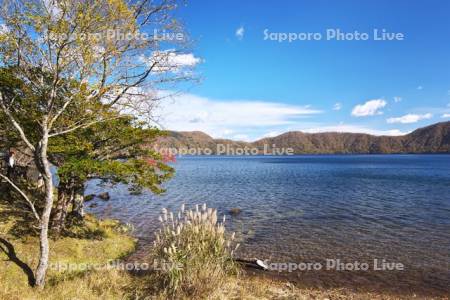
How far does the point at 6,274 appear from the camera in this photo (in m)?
11.4

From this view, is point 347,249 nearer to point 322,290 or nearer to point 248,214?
point 322,290

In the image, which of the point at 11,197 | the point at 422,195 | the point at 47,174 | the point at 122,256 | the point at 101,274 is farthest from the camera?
the point at 422,195

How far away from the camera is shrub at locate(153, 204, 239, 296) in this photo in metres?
10.5

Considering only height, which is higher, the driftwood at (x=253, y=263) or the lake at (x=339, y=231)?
the driftwood at (x=253, y=263)

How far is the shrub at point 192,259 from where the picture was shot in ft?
34.4

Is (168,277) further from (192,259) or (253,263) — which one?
(253,263)

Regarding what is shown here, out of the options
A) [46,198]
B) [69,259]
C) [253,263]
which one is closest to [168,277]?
[46,198]

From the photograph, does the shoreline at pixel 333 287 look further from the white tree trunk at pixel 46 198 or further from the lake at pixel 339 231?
the white tree trunk at pixel 46 198

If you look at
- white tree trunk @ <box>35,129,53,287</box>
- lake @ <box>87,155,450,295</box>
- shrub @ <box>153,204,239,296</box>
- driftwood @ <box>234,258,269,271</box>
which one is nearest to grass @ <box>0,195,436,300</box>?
shrub @ <box>153,204,239,296</box>

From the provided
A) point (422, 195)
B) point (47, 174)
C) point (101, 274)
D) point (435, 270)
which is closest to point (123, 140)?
point (101, 274)

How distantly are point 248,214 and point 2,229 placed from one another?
22040mm

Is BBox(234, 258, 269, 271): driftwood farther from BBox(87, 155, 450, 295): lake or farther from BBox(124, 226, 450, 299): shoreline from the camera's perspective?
BBox(87, 155, 450, 295): lake

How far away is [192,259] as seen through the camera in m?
10.9

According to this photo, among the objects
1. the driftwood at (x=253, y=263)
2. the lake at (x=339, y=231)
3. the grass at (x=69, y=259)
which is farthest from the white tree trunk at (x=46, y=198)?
the lake at (x=339, y=231)
